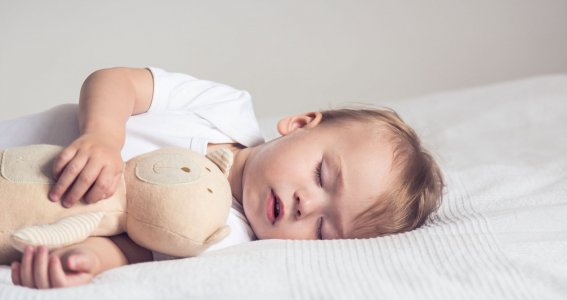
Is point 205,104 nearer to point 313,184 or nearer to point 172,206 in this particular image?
point 313,184

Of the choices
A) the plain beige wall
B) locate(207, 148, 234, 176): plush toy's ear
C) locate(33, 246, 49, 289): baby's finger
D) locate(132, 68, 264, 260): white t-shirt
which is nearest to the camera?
locate(33, 246, 49, 289): baby's finger

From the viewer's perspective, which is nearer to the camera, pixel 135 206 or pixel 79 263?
pixel 79 263

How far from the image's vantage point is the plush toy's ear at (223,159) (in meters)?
0.99

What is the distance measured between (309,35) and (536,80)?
2.40ft

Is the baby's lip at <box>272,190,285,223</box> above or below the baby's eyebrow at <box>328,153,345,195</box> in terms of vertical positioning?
below

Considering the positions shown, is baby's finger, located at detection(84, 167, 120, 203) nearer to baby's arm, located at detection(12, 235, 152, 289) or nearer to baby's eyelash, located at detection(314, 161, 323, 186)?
baby's arm, located at detection(12, 235, 152, 289)

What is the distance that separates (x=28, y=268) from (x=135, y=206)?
0.16 m

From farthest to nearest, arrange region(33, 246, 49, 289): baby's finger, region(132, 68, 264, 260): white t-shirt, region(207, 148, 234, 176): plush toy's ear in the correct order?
1. region(132, 68, 264, 260): white t-shirt
2. region(207, 148, 234, 176): plush toy's ear
3. region(33, 246, 49, 289): baby's finger

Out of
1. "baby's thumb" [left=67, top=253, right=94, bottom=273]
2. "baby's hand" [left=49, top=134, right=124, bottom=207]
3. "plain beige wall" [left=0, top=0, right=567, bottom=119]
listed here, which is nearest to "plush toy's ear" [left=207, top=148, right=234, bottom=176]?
"baby's hand" [left=49, top=134, right=124, bottom=207]

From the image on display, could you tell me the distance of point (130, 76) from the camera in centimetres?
115

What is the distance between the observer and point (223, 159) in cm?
→ 100

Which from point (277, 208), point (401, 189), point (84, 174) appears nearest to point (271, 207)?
point (277, 208)

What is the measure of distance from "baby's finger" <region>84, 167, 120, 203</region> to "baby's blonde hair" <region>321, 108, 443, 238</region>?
0.41 metres

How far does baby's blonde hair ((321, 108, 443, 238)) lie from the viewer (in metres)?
1.09
